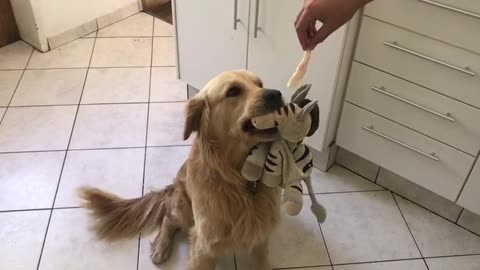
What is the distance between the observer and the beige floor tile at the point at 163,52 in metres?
2.66

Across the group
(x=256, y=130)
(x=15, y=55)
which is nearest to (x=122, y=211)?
(x=256, y=130)

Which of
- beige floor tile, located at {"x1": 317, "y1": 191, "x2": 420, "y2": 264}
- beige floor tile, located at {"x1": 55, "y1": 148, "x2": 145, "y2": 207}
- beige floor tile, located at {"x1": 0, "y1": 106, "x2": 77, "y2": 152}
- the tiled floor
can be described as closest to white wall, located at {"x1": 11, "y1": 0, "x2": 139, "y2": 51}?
the tiled floor

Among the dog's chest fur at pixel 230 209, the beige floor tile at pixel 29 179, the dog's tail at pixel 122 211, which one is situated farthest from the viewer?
the beige floor tile at pixel 29 179

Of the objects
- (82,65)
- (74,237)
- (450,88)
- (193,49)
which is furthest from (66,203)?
(450,88)

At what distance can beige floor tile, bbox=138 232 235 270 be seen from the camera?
5.41 feet

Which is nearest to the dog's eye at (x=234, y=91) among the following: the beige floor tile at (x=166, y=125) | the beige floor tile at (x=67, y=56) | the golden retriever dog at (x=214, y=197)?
the golden retriever dog at (x=214, y=197)

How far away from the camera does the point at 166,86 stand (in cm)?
249

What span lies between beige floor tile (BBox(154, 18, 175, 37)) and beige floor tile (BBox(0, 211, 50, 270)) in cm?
143

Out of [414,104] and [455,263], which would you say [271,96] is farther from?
[455,263]

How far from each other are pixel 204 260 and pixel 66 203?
0.67m

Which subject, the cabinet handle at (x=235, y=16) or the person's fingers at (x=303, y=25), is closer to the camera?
the person's fingers at (x=303, y=25)

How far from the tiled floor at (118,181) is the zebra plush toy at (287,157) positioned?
483 mm

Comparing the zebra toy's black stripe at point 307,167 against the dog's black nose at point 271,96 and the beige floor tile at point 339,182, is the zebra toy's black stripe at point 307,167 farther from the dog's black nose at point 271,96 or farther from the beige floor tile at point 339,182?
the beige floor tile at point 339,182

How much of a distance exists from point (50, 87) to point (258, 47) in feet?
3.83
